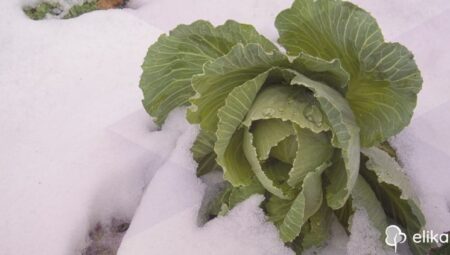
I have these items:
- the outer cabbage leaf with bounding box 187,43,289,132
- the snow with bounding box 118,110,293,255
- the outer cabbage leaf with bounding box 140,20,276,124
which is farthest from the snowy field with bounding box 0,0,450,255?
the outer cabbage leaf with bounding box 187,43,289,132

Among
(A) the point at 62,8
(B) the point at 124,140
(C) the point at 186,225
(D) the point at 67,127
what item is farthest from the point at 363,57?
(A) the point at 62,8

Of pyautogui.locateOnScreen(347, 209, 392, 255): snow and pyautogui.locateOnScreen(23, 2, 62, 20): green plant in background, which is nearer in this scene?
pyautogui.locateOnScreen(347, 209, 392, 255): snow

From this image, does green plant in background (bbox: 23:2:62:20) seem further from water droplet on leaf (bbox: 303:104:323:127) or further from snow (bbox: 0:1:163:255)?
water droplet on leaf (bbox: 303:104:323:127)

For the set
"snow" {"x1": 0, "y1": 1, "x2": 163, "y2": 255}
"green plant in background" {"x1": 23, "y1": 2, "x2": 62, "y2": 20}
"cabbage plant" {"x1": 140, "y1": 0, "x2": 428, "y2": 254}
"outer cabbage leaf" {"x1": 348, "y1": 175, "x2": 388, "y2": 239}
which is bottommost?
"snow" {"x1": 0, "y1": 1, "x2": 163, "y2": 255}

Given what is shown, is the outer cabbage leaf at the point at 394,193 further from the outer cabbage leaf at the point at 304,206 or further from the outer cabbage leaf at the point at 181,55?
the outer cabbage leaf at the point at 181,55

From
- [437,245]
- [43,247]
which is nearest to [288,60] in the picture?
[437,245]

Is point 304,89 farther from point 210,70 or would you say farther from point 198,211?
point 198,211

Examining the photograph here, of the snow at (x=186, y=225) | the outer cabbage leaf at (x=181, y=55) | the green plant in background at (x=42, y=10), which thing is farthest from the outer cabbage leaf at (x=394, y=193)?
the green plant in background at (x=42, y=10)
